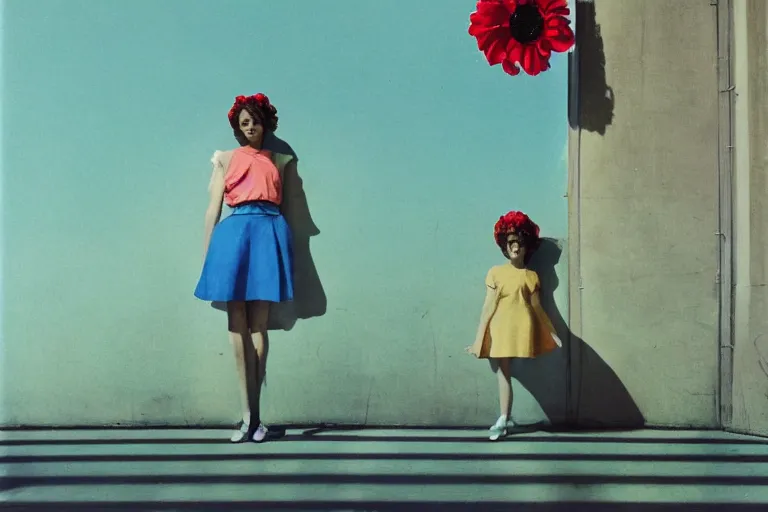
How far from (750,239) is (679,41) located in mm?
1247

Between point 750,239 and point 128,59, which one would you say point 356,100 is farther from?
point 750,239

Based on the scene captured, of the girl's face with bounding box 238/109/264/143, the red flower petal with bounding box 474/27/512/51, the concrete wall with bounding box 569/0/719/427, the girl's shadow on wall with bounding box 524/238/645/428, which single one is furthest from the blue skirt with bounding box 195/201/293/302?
the concrete wall with bounding box 569/0/719/427

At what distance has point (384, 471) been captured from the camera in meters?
4.03

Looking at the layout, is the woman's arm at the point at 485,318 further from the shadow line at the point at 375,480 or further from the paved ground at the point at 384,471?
the shadow line at the point at 375,480

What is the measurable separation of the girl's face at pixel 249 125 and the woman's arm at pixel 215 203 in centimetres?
26

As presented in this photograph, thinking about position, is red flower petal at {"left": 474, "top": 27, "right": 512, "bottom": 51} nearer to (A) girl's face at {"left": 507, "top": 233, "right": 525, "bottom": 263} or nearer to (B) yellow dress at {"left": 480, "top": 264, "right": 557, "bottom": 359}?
(A) girl's face at {"left": 507, "top": 233, "right": 525, "bottom": 263}

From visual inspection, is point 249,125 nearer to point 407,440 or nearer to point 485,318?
point 485,318

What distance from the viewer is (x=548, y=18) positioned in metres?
4.97

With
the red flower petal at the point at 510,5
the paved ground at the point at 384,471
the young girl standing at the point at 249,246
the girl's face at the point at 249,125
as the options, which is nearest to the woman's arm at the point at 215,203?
the young girl standing at the point at 249,246

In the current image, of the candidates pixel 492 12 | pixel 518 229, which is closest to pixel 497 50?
pixel 492 12

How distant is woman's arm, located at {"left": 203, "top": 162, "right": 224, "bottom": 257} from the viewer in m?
4.94

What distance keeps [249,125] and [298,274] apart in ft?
3.02
